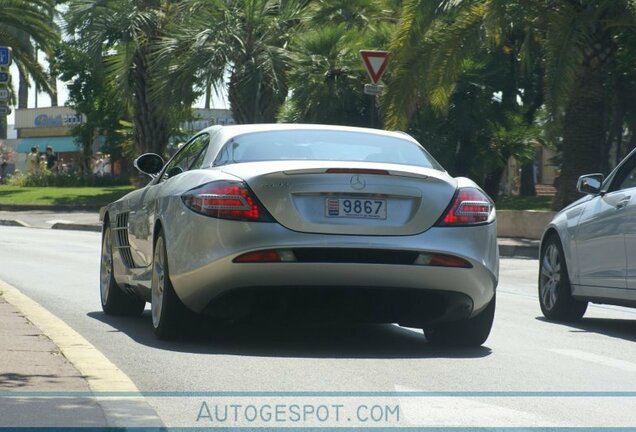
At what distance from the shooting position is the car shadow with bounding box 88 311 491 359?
862 cm

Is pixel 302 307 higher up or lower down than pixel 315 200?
lower down

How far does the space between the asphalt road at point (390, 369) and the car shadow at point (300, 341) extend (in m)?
0.01

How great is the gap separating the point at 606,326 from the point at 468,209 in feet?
10.4

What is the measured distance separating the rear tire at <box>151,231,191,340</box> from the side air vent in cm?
100

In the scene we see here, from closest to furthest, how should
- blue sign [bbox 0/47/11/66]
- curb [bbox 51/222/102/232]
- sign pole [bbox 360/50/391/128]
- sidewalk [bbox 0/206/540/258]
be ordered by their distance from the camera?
sign pole [bbox 360/50/391/128], blue sign [bbox 0/47/11/66], curb [bbox 51/222/102/232], sidewalk [bbox 0/206/540/258]

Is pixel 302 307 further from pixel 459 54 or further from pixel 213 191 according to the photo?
pixel 459 54

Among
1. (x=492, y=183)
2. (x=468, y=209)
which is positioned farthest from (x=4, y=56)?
(x=492, y=183)

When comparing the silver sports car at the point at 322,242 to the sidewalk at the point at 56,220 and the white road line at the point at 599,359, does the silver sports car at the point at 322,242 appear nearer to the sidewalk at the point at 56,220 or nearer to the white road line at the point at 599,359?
the white road line at the point at 599,359

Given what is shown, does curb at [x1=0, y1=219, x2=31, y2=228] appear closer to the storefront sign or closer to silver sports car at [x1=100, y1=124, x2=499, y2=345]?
silver sports car at [x1=100, y1=124, x2=499, y2=345]

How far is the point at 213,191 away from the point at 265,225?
41 centimetres

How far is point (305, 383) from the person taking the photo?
723 cm

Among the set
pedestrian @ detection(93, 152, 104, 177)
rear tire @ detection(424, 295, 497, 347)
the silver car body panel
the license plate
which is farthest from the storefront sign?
the license plate

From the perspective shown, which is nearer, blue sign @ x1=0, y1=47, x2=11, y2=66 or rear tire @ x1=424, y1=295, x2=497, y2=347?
rear tire @ x1=424, y1=295, x2=497, y2=347

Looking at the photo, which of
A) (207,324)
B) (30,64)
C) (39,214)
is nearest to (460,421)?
(207,324)
